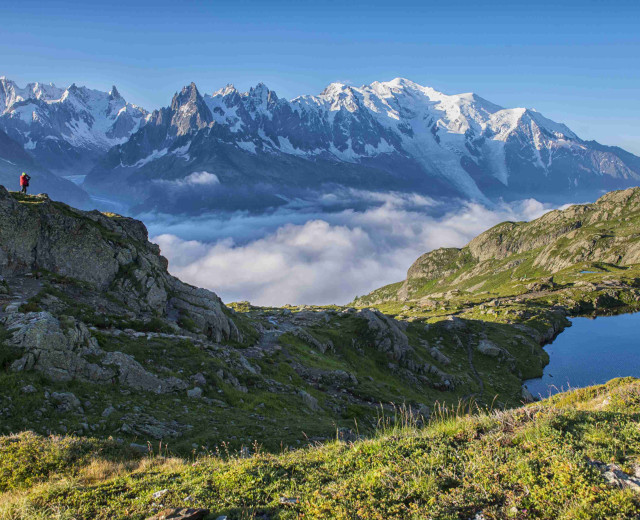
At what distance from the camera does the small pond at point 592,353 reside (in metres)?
116

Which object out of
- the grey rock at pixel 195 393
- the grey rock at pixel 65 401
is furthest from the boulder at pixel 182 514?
the grey rock at pixel 195 393

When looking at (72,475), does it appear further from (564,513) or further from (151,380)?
(564,513)

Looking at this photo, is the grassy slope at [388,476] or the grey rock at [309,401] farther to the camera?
the grey rock at [309,401]

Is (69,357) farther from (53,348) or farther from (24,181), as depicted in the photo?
(24,181)

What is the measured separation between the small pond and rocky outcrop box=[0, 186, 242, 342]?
3611 inches

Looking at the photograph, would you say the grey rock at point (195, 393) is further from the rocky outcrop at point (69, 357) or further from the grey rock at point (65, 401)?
the grey rock at point (65, 401)

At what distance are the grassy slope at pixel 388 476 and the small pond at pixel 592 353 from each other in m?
101

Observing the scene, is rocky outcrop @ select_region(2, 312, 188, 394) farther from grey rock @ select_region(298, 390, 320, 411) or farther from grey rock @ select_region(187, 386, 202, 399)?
grey rock @ select_region(298, 390, 320, 411)

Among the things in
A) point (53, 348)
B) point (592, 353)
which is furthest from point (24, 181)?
point (592, 353)

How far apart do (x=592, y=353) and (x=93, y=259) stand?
17534cm

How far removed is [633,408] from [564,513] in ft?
27.5

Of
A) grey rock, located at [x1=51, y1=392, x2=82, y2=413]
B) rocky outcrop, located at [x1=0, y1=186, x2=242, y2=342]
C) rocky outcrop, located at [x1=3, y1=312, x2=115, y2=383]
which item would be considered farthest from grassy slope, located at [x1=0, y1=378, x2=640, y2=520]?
rocky outcrop, located at [x1=0, y1=186, x2=242, y2=342]

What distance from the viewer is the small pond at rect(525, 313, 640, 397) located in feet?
381

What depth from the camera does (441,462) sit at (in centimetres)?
1125
